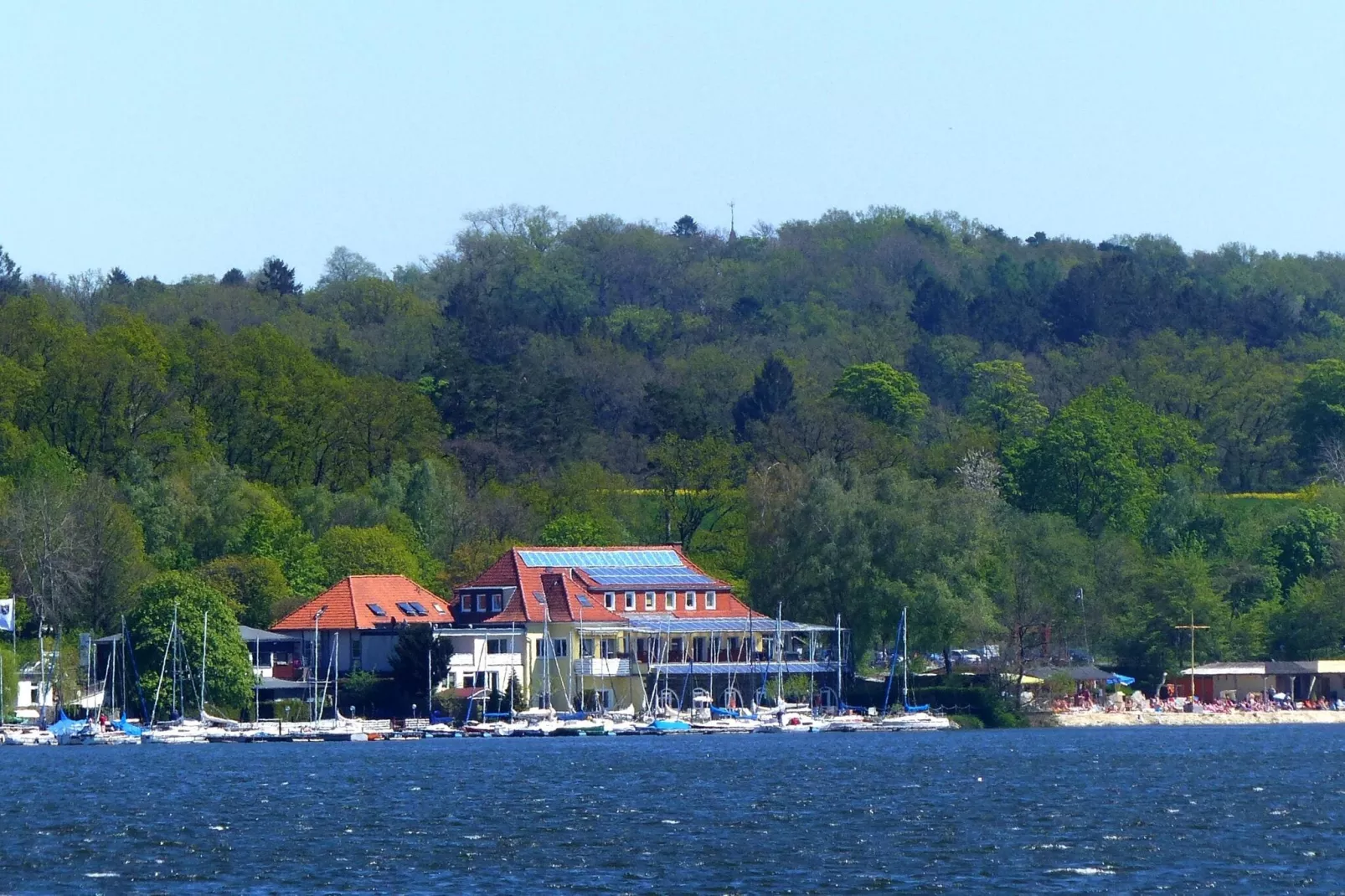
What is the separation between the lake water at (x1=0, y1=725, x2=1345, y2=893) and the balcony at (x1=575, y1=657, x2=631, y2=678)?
56.6ft

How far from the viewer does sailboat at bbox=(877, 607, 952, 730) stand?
87.9 m

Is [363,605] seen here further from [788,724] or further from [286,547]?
[788,724]

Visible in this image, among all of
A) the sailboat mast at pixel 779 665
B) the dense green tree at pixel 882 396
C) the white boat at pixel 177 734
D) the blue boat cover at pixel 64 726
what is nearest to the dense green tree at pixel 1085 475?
the dense green tree at pixel 882 396

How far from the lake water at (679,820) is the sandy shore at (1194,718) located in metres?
17.7

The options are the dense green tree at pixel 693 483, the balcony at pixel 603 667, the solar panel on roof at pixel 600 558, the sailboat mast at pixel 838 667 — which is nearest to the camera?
the sailboat mast at pixel 838 667

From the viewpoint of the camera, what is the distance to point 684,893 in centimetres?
3512

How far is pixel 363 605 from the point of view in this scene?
92375 millimetres

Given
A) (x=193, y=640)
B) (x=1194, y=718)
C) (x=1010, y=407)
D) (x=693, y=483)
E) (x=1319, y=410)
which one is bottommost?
(x=1194, y=718)

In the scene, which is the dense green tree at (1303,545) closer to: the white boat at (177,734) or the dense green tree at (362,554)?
the dense green tree at (362,554)

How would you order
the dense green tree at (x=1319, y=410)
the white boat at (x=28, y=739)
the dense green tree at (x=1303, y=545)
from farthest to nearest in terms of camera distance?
the dense green tree at (x=1319, y=410)
the dense green tree at (x=1303, y=545)
the white boat at (x=28, y=739)

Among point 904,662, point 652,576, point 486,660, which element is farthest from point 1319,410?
point 486,660

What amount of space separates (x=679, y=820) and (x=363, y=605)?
4702 cm

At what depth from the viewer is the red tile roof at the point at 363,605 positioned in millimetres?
91688

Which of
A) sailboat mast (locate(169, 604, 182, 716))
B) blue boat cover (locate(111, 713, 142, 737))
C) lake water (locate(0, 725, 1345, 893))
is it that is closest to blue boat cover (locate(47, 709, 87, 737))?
blue boat cover (locate(111, 713, 142, 737))
